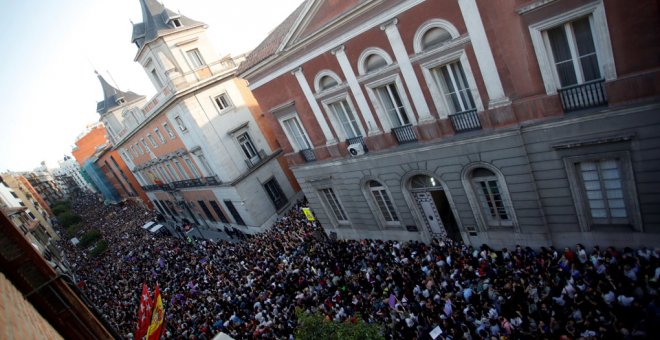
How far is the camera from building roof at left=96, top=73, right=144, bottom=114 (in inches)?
1881

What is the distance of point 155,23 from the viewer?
26859mm

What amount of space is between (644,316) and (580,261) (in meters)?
2.78

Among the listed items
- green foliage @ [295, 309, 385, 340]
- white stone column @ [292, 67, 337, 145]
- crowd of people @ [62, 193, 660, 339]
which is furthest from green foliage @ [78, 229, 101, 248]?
green foliage @ [295, 309, 385, 340]

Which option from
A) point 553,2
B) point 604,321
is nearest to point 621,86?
point 553,2

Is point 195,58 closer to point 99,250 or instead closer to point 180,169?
point 180,169

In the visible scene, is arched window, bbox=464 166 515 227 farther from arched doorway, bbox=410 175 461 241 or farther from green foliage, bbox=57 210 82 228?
green foliage, bbox=57 210 82 228

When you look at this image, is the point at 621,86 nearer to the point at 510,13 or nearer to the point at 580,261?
the point at 510,13

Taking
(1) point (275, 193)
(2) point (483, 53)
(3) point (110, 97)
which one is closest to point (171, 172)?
(1) point (275, 193)

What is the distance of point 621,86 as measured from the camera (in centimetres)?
965

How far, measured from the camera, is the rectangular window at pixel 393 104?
581 inches

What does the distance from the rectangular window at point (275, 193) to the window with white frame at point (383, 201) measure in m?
13.9

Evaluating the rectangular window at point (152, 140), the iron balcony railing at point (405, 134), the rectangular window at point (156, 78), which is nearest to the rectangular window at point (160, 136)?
the rectangular window at point (152, 140)

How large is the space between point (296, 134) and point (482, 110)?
411 inches

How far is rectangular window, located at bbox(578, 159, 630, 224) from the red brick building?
0.04 m
